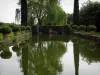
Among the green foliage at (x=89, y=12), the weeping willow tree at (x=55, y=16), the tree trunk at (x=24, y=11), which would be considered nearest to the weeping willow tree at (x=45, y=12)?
the weeping willow tree at (x=55, y=16)

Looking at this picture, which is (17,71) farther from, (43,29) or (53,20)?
(53,20)

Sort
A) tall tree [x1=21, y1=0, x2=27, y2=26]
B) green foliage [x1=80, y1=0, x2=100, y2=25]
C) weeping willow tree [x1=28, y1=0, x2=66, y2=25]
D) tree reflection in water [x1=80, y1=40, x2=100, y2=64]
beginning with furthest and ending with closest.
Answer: weeping willow tree [x1=28, y1=0, x2=66, y2=25], green foliage [x1=80, y1=0, x2=100, y2=25], tall tree [x1=21, y1=0, x2=27, y2=26], tree reflection in water [x1=80, y1=40, x2=100, y2=64]

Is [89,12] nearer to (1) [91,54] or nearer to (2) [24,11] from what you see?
(2) [24,11]

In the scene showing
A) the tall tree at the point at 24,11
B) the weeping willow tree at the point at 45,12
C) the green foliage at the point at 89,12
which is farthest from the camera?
the weeping willow tree at the point at 45,12

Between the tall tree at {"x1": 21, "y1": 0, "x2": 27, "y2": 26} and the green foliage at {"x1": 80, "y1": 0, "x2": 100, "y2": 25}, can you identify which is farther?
the green foliage at {"x1": 80, "y1": 0, "x2": 100, "y2": 25}

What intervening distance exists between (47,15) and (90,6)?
340 inches

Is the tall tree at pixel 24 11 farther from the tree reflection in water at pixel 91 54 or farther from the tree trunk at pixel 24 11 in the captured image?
the tree reflection in water at pixel 91 54

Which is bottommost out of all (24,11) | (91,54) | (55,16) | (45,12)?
(91,54)

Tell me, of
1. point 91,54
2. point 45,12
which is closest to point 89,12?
point 45,12

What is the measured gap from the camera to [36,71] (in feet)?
22.2

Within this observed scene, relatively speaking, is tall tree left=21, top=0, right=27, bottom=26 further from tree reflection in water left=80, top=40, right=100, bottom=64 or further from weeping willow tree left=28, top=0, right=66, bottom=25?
tree reflection in water left=80, top=40, right=100, bottom=64

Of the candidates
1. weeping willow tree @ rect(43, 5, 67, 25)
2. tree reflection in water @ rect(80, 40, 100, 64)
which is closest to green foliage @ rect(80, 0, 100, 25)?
weeping willow tree @ rect(43, 5, 67, 25)

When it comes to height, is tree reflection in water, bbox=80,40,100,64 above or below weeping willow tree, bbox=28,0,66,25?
below

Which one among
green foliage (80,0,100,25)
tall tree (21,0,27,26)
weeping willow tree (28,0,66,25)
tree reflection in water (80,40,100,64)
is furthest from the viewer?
weeping willow tree (28,0,66,25)
